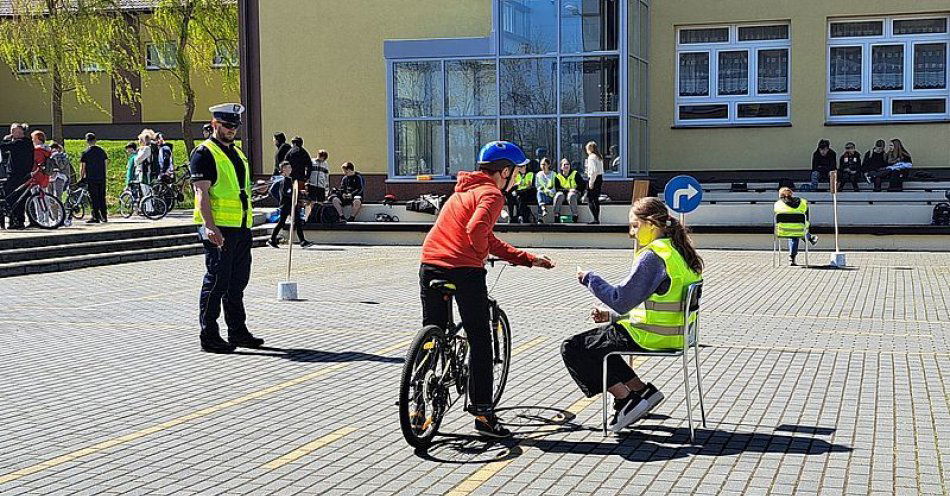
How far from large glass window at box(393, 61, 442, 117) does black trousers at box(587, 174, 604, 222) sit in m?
5.61

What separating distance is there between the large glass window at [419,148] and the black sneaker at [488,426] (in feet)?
73.0

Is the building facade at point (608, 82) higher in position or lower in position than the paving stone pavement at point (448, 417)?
higher

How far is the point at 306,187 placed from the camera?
25.3 meters

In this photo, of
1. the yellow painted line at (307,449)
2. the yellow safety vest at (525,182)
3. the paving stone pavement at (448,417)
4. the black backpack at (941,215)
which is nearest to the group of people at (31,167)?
the paving stone pavement at (448,417)

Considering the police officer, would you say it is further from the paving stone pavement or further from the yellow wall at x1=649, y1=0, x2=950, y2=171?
the yellow wall at x1=649, y1=0, x2=950, y2=171

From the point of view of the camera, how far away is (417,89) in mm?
29453

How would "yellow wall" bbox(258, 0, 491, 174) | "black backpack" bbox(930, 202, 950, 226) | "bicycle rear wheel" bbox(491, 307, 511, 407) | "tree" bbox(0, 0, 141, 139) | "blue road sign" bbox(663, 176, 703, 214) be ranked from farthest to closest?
"tree" bbox(0, 0, 141, 139)
"yellow wall" bbox(258, 0, 491, 174)
"black backpack" bbox(930, 202, 950, 226)
"blue road sign" bbox(663, 176, 703, 214)
"bicycle rear wheel" bbox(491, 307, 511, 407)

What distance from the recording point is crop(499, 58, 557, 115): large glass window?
91.5ft

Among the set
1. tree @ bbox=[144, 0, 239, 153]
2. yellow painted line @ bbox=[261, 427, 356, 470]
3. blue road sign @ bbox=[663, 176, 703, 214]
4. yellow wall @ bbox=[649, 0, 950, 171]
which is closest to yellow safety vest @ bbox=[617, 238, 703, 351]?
yellow painted line @ bbox=[261, 427, 356, 470]

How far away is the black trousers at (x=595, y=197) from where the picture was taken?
25.0 metres

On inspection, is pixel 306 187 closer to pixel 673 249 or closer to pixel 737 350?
pixel 737 350

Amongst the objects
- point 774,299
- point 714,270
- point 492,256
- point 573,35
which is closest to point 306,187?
point 573,35

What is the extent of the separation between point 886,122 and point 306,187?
14281mm

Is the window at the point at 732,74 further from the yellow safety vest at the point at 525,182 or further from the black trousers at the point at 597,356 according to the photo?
the black trousers at the point at 597,356
